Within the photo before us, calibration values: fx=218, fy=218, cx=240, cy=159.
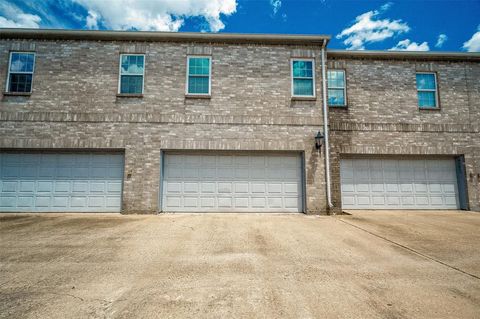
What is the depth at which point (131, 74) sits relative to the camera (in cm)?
843

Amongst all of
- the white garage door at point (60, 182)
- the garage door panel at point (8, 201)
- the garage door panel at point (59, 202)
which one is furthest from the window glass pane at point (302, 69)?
the garage door panel at point (8, 201)

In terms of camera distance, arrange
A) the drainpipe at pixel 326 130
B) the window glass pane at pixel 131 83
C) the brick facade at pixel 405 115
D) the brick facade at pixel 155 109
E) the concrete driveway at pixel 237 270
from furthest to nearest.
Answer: the brick facade at pixel 405 115, the window glass pane at pixel 131 83, the drainpipe at pixel 326 130, the brick facade at pixel 155 109, the concrete driveway at pixel 237 270

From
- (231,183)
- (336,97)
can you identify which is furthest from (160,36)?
(336,97)

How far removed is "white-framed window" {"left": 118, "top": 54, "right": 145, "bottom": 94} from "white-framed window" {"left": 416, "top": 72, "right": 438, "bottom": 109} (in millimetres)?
11490

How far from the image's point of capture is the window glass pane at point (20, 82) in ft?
27.0

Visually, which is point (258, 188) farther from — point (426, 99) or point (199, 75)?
point (426, 99)

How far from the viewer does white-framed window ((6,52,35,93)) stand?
823 cm

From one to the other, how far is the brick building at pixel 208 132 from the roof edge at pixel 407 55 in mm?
1244

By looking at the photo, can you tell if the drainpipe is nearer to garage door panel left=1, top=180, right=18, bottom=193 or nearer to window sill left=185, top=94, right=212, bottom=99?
window sill left=185, top=94, right=212, bottom=99

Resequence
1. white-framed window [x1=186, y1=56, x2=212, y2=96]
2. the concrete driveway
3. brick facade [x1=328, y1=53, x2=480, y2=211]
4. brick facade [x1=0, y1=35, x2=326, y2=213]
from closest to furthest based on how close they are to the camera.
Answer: the concrete driveway
brick facade [x1=0, y1=35, x2=326, y2=213]
white-framed window [x1=186, y1=56, x2=212, y2=96]
brick facade [x1=328, y1=53, x2=480, y2=211]

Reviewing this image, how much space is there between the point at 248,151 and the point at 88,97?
6.36m

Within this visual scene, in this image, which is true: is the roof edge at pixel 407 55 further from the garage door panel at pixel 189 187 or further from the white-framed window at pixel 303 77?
the garage door panel at pixel 189 187

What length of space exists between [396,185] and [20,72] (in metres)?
15.4

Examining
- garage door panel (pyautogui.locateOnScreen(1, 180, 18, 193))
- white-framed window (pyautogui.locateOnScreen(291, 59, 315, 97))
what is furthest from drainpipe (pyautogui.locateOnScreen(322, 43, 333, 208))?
garage door panel (pyautogui.locateOnScreen(1, 180, 18, 193))
